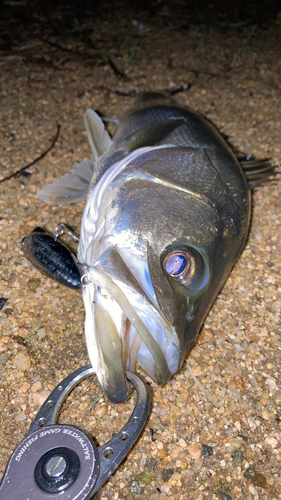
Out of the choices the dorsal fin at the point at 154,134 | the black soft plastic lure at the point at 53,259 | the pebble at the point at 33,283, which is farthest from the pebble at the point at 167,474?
the dorsal fin at the point at 154,134

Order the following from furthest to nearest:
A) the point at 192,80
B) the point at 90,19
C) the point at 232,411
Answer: the point at 90,19
the point at 192,80
the point at 232,411

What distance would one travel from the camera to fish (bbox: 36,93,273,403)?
188 cm

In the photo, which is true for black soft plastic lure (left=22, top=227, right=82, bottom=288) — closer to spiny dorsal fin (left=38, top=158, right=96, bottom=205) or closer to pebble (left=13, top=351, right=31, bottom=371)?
pebble (left=13, top=351, right=31, bottom=371)

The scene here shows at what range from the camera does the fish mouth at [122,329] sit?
1823mm

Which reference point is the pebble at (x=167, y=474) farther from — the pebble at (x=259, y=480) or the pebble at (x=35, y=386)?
the pebble at (x=35, y=386)

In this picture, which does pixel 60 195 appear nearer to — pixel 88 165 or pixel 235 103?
pixel 88 165

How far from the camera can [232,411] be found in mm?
2418

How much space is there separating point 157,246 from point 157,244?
13 mm

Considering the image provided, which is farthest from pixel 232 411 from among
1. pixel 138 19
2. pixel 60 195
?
pixel 138 19

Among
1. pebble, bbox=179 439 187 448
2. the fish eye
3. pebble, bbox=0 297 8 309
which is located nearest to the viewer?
the fish eye

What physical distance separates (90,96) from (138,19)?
212 cm

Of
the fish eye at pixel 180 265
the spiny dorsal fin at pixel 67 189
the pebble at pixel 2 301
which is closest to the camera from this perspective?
the fish eye at pixel 180 265

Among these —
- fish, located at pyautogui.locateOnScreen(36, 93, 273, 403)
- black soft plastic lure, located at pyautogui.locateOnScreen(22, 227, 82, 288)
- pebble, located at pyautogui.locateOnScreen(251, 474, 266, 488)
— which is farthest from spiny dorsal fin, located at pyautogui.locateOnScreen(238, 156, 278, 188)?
pebble, located at pyautogui.locateOnScreen(251, 474, 266, 488)

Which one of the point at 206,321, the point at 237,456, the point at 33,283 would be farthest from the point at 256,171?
the point at 237,456
